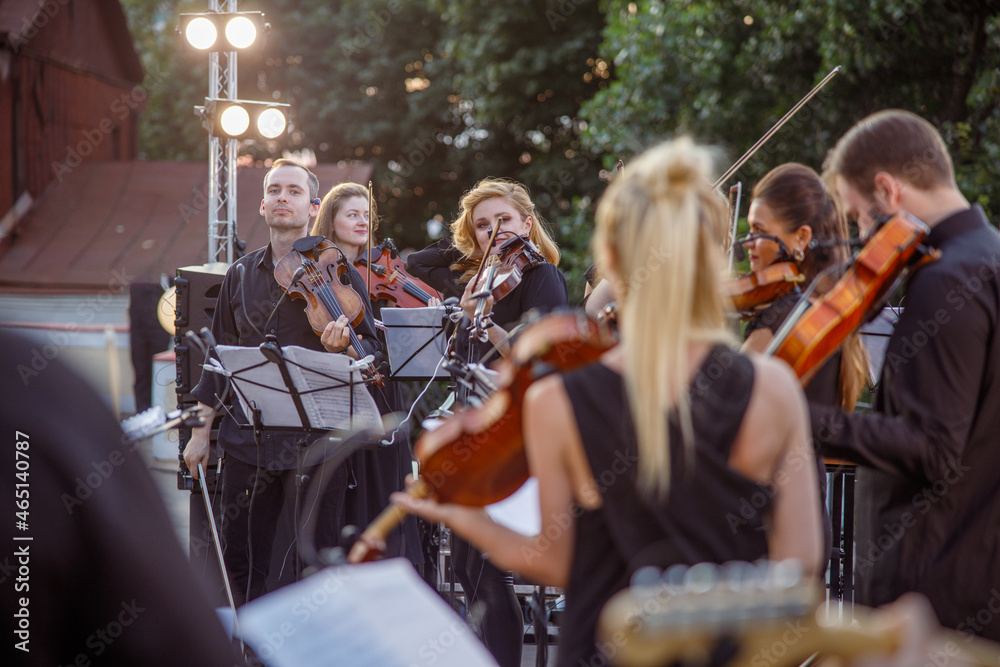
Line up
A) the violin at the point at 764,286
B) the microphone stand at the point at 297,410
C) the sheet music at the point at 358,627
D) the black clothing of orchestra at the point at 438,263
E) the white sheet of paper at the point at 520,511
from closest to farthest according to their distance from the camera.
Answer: the sheet music at the point at 358,627 → the white sheet of paper at the point at 520,511 → the violin at the point at 764,286 → the microphone stand at the point at 297,410 → the black clothing of orchestra at the point at 438,263

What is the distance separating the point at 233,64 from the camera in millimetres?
7363

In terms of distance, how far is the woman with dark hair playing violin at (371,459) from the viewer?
454cm

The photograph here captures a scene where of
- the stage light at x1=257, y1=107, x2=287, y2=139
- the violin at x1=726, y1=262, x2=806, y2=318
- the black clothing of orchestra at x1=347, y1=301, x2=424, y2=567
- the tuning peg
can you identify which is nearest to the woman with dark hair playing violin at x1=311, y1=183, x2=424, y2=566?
the black clothing of orchestra at x1=347, y1=301, x2=424, y2=567

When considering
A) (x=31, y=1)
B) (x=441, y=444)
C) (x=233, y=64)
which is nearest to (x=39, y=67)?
(x=31, y=1)

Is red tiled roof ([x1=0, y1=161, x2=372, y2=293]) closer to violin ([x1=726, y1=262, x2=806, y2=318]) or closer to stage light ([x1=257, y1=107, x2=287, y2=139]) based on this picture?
stage light ([x1=257, y1=107, x2=287, y2=139])

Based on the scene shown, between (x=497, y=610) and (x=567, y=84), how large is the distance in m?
11.6

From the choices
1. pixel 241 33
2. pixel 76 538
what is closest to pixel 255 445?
pixel 76 538

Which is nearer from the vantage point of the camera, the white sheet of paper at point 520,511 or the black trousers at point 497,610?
the white sheet of paper at point 520,511

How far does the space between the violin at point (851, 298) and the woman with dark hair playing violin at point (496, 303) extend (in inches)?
43.2

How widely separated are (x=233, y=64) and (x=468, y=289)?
443cm

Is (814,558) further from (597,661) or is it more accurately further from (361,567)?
(361,567)

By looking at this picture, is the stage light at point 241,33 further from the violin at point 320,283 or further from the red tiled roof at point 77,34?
the red tiled roof at point 77,34

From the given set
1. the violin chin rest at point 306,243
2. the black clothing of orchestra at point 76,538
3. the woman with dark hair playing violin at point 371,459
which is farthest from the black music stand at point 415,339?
the black clothing of orchestra at point 76,538

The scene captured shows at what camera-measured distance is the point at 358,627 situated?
1.42 m
